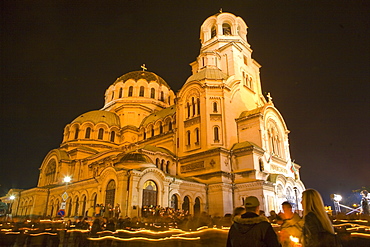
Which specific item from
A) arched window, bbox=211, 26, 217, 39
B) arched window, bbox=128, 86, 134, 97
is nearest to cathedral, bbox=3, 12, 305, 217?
arched window, bbox=211, 26, 217, 39

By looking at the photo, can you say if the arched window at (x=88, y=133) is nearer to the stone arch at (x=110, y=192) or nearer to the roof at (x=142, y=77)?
the roof at (x=142, y=77)

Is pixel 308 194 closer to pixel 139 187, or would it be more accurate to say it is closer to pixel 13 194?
pixel 139 187

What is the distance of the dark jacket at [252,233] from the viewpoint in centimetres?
296

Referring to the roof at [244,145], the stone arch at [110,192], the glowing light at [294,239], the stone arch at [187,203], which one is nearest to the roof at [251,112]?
the roof at [244,145]

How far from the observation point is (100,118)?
1550 inches

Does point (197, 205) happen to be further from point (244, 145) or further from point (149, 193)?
point (244, 145)

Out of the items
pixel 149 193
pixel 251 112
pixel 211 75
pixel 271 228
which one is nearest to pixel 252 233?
pixel 271 228

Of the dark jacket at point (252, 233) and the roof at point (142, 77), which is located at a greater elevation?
the roof at point (142, 77)

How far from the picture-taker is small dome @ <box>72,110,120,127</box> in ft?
128

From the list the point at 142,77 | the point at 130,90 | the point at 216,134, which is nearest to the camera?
the point at 216,134

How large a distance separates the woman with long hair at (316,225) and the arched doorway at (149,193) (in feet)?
55.1

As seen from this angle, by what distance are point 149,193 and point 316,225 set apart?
17.2 meters

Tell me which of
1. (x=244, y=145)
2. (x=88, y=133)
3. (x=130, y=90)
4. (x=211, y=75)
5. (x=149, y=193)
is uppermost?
(x=130, y=90)

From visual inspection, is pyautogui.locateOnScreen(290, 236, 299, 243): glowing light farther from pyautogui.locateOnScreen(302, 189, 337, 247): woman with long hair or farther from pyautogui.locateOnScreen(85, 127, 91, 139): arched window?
pyautogui.locateOnScreen(85, 127, 91, 139): arched window
